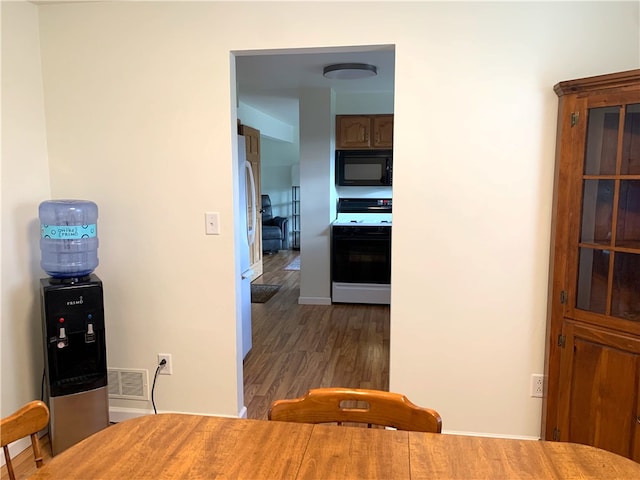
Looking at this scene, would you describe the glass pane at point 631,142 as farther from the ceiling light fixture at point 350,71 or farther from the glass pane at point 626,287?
the ceiling light fixture at point 350,71

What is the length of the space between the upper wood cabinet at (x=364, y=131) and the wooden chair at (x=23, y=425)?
461 cm

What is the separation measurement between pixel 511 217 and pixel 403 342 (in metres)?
0.85

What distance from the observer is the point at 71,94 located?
2.69 m

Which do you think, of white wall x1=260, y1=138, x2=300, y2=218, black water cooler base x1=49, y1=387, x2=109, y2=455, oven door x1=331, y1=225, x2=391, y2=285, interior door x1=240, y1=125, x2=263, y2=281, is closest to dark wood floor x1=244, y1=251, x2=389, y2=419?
oven door x1=331, y1=225, x2=391, y2=285

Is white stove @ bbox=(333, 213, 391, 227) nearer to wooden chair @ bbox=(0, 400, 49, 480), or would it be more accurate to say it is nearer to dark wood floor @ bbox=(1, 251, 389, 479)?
dark wood floor @ bbox=(1, 251, 389, 479)

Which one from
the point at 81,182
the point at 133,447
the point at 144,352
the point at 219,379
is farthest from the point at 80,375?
the point at 133,447

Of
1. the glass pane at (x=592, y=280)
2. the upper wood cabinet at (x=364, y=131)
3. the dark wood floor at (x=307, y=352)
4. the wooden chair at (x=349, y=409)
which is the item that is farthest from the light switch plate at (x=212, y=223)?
the upper wood cabinet at (x=364, y=131)

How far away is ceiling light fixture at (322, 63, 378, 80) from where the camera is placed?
13.6 feet

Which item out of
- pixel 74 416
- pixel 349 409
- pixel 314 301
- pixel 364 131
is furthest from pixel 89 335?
pixel 364 131

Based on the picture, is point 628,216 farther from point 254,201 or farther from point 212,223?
point 254,201

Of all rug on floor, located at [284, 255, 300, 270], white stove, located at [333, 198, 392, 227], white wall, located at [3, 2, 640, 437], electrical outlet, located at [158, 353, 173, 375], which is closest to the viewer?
white wall, located at [3, 2, 640, 437]

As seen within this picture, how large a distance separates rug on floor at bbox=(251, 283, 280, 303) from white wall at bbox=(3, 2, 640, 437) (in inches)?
113

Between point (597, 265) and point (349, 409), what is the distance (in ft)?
4.54

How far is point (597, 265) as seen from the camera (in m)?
2.14
